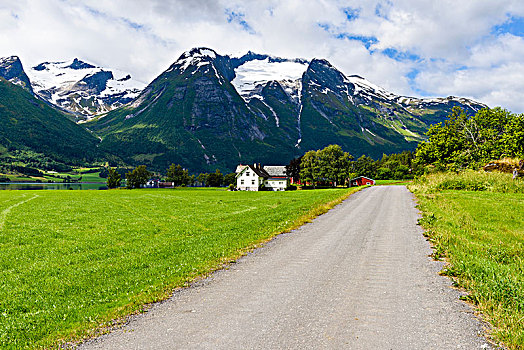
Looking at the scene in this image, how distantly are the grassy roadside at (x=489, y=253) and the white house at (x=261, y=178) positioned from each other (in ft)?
375

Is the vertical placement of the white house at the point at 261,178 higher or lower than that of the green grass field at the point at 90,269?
higher

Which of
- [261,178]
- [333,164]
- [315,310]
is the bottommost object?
[315,310]

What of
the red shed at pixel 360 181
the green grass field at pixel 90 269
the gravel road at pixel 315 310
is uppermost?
the red shed at pixel 360 181

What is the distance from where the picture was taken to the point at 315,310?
303 inches

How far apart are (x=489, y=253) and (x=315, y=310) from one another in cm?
960

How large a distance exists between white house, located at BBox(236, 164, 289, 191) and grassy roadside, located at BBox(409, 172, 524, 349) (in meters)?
114

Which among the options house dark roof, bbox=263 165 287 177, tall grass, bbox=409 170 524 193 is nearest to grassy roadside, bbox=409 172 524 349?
tall grass, bbox=409 170 524 193

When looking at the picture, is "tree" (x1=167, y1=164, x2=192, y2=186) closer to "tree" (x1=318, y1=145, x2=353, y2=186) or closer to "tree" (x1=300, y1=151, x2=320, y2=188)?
"tree" (x1=300, y1=151, x2=320, y2=188)

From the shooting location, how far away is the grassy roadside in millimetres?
7137

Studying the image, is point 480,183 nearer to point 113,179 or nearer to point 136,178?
point 136,178

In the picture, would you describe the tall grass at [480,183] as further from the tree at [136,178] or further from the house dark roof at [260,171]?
the tree at [136,178]

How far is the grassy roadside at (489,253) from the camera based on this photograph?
7137mm

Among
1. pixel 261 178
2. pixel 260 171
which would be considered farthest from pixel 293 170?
pixel 261 178

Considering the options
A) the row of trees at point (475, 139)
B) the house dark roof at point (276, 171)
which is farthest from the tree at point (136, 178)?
the row of trees at point (475, 139)
